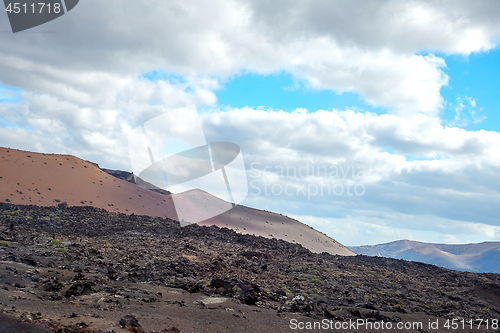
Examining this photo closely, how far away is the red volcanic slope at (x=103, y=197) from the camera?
49.2 metres

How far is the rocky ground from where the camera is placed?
38.9 feet

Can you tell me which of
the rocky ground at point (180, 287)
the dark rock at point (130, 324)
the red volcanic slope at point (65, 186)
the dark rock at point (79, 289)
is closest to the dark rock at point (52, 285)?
the rocky ground at point (180, 287)

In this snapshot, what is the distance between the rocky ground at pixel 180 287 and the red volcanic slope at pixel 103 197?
15575mm

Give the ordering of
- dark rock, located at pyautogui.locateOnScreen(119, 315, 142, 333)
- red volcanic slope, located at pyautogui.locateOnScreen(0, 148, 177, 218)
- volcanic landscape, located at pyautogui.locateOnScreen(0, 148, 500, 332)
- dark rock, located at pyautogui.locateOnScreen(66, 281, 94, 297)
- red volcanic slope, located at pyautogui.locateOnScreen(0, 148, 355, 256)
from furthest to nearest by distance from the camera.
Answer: red volcanic slope, located at pyautogui.locateOnScreen(0, 148, 355, 256)
red volcanic slope, located at pyautogui.locateOnScreen(0, 148, 177, 218)
dark rock, located at pyautogui.locateOnScreen(66, 281, 94, 297)
volcanic landscape, located at pyautogui.locateOnScreen(0, 148, 500, 332)
dark rock, located at pyautogui.locateOnScreen(119, 315, 142, 333)

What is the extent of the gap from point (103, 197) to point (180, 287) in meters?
43.4

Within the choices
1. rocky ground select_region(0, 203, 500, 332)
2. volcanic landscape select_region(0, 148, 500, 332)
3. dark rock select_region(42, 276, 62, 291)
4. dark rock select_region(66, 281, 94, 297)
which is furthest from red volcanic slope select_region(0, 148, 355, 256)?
dark rock select_region(66, 281, 94, 297)

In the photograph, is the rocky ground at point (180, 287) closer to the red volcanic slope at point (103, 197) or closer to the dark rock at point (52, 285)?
the dark rock at point (52, 285)

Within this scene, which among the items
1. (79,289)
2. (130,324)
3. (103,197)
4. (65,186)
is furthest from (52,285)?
(65,186)

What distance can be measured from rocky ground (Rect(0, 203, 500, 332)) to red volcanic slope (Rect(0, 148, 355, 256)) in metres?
15.6

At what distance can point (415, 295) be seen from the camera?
21875 mm

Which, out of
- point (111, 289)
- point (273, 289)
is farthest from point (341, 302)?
point (111, 289)

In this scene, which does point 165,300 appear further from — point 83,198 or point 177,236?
point 83,198

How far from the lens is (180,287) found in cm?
1783

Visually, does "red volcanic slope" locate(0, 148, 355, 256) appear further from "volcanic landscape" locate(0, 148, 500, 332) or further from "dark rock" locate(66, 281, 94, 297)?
"dark rock" locate(66, 281, 94, 297)
